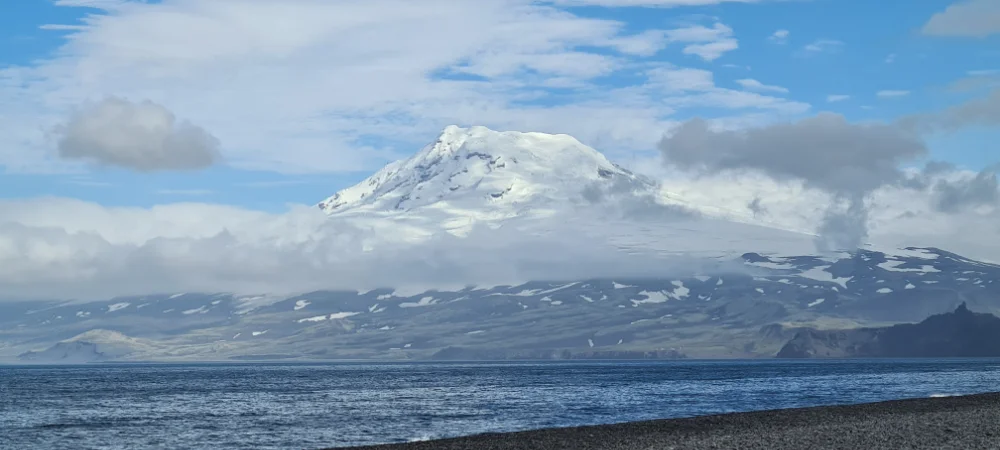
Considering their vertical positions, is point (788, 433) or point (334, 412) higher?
point (334, 412)

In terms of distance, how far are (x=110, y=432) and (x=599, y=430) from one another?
39027 millimetres

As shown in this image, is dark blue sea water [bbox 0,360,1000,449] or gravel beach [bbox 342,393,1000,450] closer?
gravel beach [bbox 342,393,1000,450]

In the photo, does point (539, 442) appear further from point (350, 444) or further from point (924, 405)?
point (924, 405)

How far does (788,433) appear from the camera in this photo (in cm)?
6431

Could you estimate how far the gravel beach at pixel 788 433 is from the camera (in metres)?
57.3

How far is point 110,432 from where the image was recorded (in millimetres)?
86000

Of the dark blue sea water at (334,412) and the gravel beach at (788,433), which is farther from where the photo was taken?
the dark blue sea water at (334,412)

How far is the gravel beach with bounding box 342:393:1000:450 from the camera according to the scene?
188 ft

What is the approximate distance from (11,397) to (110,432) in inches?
2927

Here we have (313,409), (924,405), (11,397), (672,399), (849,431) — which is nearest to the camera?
(849,431)

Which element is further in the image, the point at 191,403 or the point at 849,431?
the point at 191,403

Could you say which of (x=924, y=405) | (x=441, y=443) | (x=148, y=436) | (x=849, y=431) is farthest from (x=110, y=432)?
(x=924, y=405)

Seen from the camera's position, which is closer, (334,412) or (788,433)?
(788,433)

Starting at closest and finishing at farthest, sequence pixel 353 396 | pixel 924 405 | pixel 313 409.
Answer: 1. pixel 924 405
2. pixel 313 409
3. pixel 353 396
